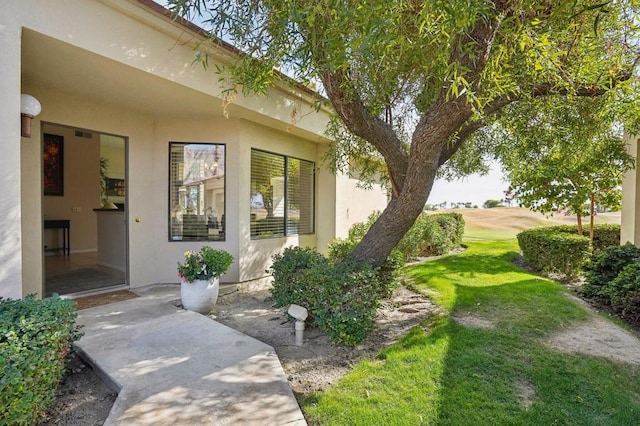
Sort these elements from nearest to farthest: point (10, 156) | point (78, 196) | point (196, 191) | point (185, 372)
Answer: point (185, 372)
point (10, 156)
point (196, 191)
point (78, 196)

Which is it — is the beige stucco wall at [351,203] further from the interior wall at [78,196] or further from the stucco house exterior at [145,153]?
the interior wall at [78,196]

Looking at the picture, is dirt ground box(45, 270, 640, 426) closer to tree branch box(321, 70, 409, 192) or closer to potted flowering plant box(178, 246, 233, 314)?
potted flowering plant box(178, 246, 233, 314)

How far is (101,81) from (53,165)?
670 cm

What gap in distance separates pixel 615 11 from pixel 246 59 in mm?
4074

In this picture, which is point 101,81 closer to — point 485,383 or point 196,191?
point 196,191

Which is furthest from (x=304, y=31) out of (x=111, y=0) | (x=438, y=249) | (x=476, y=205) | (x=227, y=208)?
(x=476, y=205)

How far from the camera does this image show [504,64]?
3129 mm

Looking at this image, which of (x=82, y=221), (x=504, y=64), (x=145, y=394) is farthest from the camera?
(x=82, y=221)

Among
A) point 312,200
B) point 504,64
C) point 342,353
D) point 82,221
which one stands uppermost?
point 504,64

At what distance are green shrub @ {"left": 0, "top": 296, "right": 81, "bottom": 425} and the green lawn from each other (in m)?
1.92

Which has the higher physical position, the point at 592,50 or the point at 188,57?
the point at 188,57

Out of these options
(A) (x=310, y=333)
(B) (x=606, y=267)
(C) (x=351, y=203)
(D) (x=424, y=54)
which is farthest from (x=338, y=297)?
(C) (x=351, y=203)

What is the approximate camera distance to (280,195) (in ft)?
26.5

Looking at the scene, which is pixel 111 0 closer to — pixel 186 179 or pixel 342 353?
pixel 186 179
